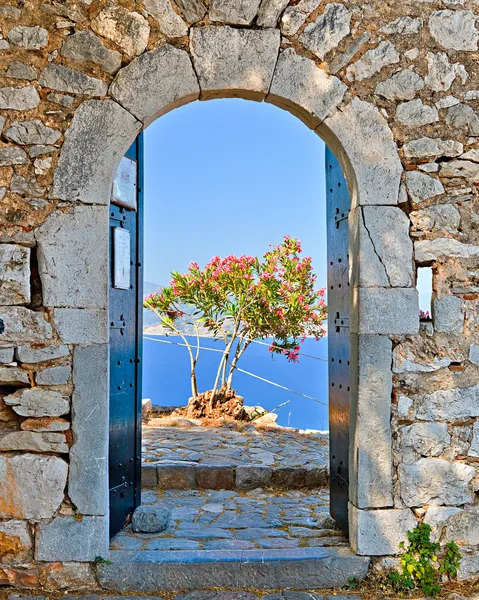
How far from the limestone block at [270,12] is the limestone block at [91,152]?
34.8 inches

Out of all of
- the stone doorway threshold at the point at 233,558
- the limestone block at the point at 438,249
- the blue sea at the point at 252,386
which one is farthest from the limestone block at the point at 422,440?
the blue sea at the point at 252,386

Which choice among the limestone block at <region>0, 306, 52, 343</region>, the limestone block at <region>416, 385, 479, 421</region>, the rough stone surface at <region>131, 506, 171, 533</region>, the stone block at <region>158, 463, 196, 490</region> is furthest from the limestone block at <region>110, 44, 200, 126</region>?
the stone block at <region>158, 463, 196, 490</region>

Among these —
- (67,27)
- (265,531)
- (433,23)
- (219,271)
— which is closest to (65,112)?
(67,27)

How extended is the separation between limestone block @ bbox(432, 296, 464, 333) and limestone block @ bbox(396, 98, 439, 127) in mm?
980

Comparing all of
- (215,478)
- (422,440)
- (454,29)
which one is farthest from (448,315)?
(215,478)

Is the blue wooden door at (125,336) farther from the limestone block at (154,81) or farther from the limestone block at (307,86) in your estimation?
the limestone block at (307,86)

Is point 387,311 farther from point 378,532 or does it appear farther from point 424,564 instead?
point 424,564

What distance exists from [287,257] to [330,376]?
3.80 m

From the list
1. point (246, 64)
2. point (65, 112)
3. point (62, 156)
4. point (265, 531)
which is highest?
point (246, 64)

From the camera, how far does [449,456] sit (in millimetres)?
2982

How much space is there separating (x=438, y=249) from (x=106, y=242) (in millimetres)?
1804

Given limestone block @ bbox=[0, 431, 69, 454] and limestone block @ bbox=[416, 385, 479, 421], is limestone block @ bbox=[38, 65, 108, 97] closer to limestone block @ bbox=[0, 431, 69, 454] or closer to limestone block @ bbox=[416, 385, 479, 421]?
limestone block @ bbox=[0, 431, 69, 454]

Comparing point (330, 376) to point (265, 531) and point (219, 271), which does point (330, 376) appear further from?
point (219, 271)

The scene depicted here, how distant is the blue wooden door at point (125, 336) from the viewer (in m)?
3.24
